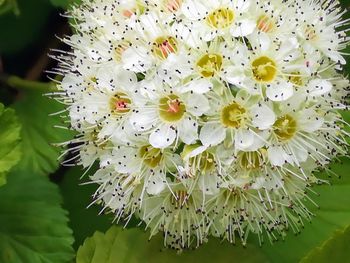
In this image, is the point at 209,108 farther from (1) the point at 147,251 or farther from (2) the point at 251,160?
(1) the point at 147,251

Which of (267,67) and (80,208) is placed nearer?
(267,67)

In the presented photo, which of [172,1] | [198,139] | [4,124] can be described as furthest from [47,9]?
[198,139]

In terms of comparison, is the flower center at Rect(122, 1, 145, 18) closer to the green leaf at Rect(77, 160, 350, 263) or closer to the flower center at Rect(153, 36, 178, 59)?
the flower center at Rect(153, 36, 178, 59)

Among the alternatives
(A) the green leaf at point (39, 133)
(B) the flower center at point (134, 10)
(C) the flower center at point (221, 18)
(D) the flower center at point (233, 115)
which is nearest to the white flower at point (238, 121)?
(D) the flower center at point (233, 115)

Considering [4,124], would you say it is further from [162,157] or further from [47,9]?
[47,9]

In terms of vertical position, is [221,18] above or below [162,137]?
above

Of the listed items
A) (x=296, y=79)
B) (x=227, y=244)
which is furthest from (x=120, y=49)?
(x=227, y=244)
